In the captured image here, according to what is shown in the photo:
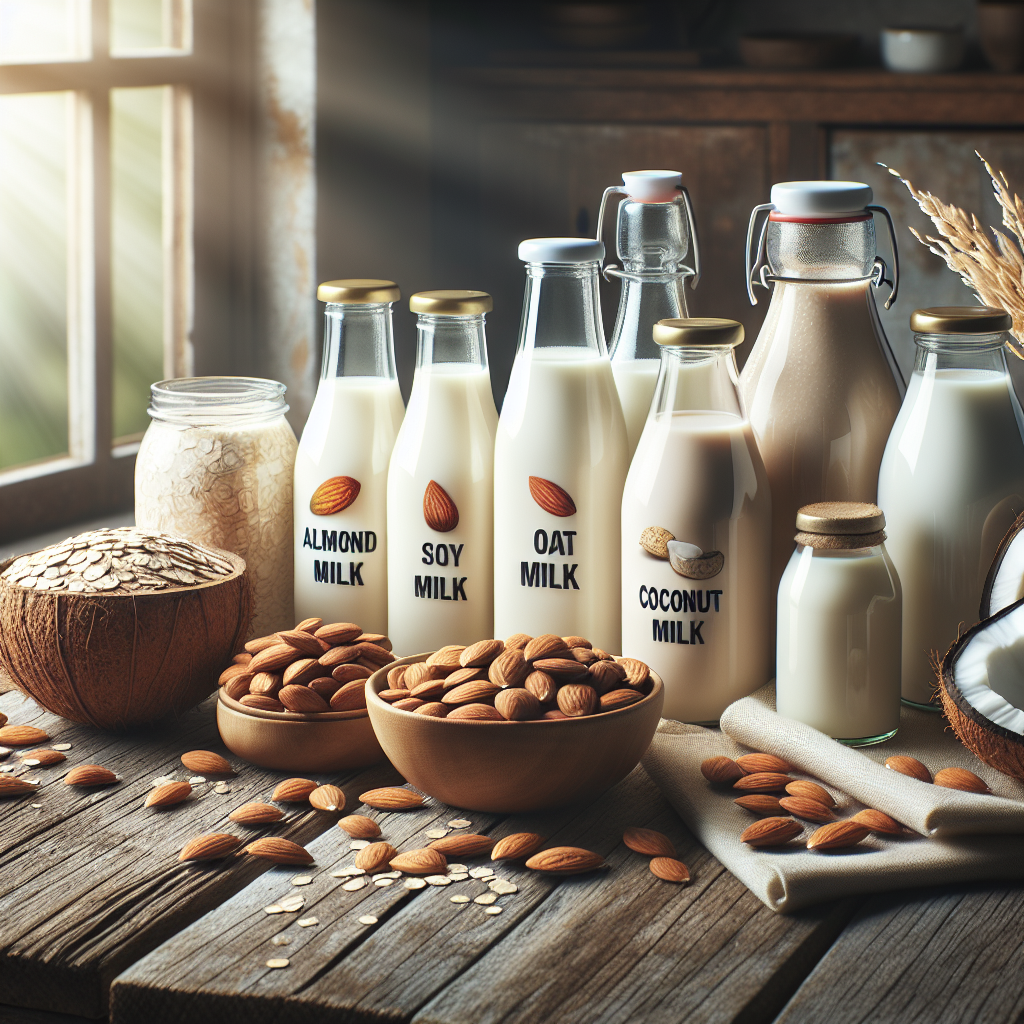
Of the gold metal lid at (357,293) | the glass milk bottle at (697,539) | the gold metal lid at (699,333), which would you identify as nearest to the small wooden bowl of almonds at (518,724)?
the glass milk bottle at (697,539)

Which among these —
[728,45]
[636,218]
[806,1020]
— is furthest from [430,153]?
[806,1020]

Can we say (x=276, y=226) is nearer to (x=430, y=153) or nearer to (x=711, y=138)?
(x=430, y=153)

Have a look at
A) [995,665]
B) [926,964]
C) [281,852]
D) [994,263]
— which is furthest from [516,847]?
[994,263]

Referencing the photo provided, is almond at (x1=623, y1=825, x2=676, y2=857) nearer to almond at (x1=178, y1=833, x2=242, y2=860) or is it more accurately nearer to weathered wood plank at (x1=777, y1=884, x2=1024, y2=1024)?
weathered wood plank at (x1=777, y1=884, x2=1024, y2=1024)

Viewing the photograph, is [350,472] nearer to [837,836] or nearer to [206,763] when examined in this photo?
[206,763]

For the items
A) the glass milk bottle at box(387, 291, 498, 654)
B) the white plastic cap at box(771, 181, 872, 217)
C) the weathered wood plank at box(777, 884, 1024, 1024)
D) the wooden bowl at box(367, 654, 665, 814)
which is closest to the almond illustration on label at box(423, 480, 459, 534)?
the glass milk bottle at box(387, 291, 498, 654)

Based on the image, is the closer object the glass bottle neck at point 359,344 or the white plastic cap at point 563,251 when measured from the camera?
the white plastic cap at point 563,251

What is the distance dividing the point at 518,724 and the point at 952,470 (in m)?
0.41

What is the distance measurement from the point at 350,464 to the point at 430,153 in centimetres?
189

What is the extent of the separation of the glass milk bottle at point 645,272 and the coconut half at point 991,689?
12.6 inches

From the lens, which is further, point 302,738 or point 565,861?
point 302,738

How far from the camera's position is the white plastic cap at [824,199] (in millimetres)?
1050

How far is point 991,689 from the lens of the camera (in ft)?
3.01

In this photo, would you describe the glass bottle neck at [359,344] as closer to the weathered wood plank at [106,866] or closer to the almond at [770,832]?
the weathered wood plank at [106,866]
